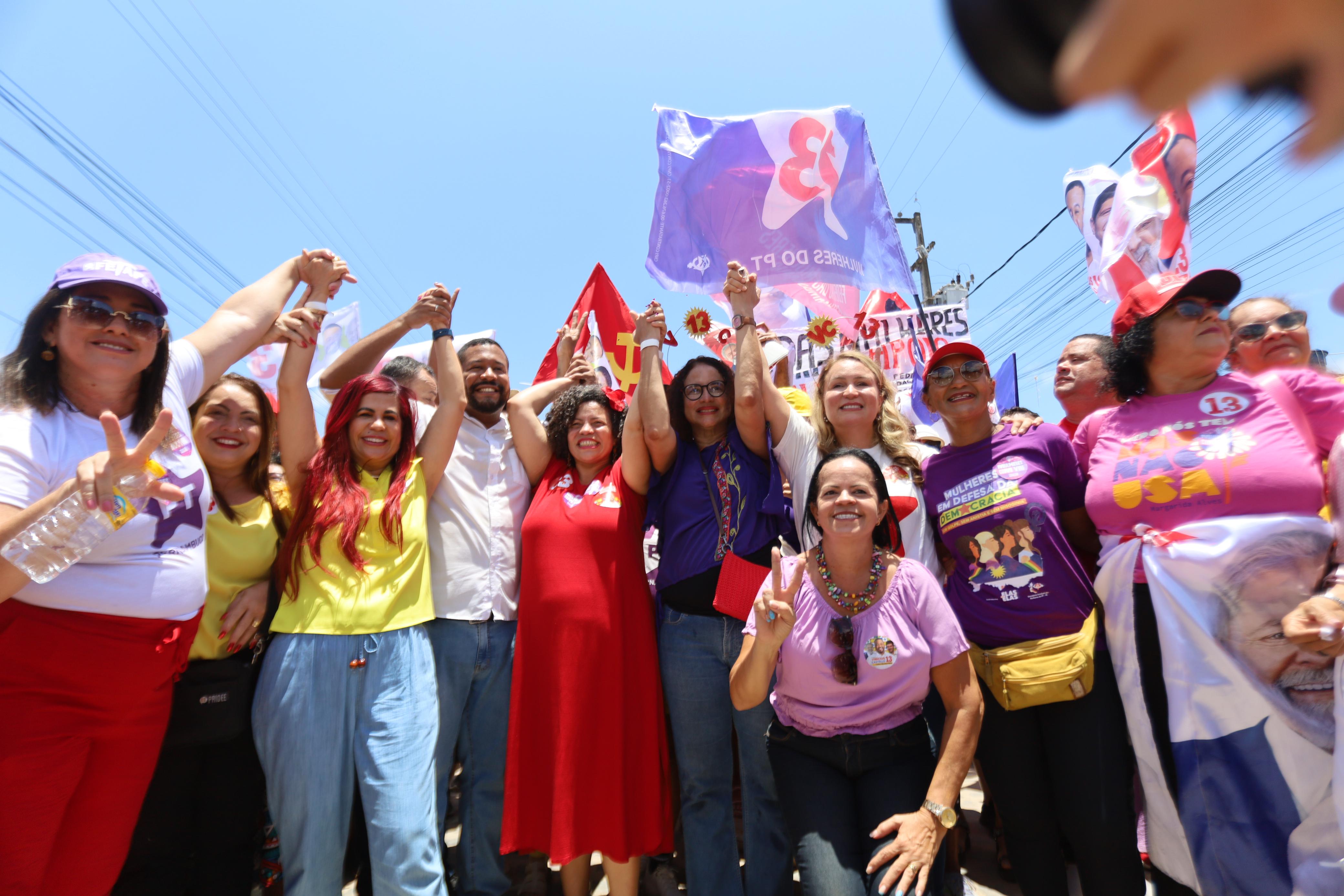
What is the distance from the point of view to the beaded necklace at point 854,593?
2502 millimetres

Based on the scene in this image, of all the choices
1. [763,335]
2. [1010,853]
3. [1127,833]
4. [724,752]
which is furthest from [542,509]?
[1127,833]

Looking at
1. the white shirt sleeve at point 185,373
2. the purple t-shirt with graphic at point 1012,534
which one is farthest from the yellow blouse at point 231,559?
the purple t-shirt with graphic at point 1012,534

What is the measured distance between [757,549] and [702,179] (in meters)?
3.43

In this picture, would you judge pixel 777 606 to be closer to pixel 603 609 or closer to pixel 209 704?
pixel 603 609

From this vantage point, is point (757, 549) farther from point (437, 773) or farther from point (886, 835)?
point (437, 773)

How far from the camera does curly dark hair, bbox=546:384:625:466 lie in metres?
3.33

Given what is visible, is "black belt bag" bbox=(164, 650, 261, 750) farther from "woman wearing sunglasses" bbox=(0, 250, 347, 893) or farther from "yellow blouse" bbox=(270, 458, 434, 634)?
"yellow blouse" bbox=(270, 458, 434, 634)

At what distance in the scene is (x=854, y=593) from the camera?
100 inches

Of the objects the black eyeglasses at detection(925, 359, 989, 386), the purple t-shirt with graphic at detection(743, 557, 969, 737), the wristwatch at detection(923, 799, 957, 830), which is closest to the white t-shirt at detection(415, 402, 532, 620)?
the purple t-shirt with graphic at detection(743, 557, 969, 737)

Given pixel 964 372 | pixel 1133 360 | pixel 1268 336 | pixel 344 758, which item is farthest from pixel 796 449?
pixel 344 758

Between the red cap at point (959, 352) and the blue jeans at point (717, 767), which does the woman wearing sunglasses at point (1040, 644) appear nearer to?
the red cap at point (959, 352)

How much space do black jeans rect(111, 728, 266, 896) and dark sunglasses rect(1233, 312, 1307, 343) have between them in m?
4.24

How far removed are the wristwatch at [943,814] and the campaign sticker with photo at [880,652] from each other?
1.42ft

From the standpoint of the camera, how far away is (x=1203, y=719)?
2188 mm
